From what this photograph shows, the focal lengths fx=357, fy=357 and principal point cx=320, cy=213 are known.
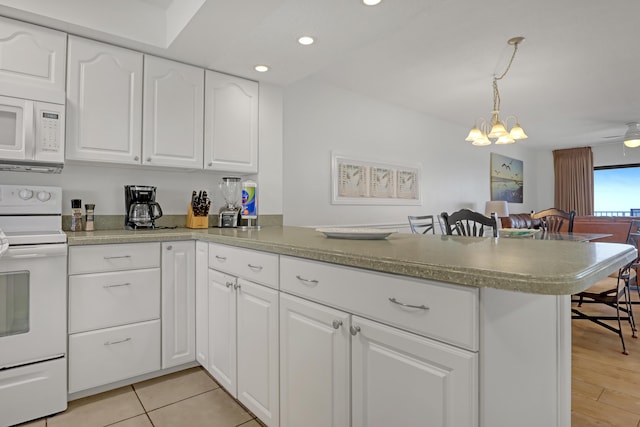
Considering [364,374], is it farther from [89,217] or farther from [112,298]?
[89,217]

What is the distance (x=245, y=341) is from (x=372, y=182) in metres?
2.96

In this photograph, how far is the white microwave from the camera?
1.85 metres

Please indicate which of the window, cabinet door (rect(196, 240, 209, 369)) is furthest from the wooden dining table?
the window

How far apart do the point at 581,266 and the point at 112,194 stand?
2685 millimetres

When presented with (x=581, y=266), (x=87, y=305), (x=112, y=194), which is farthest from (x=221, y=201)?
(x=581, y=266)

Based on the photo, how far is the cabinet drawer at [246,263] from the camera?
1524 millimetres

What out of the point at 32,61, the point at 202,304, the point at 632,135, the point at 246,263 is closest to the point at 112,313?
the point at 202,304

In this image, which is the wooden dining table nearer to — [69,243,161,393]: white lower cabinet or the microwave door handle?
[69,243,161,393]: white lower cabinet

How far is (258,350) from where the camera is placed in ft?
5.24

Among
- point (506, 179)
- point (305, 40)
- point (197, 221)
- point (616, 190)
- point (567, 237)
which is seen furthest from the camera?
point (616, 190)

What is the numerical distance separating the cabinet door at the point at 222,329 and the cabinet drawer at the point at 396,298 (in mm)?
577

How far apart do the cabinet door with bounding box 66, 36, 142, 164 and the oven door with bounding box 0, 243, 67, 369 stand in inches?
26.7

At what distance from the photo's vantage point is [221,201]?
298 centimetres

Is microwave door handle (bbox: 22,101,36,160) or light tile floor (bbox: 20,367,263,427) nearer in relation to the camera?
light tile floor (bbox: 20,367,263,427)
